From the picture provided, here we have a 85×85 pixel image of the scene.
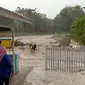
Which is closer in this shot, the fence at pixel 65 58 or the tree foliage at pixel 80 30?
the fence at pixel 65 58

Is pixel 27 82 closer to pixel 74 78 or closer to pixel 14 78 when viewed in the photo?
pixel 14 78

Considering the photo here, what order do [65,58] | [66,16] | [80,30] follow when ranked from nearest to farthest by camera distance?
1. [65,58]
2. [80,30]
3. [66,16]

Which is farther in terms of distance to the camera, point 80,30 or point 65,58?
point 80,30

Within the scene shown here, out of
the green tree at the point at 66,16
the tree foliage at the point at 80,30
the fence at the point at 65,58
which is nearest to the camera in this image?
the fence at the point at 65,58

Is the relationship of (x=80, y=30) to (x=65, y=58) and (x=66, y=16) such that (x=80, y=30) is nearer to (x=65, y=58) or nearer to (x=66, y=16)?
(x=65, y=58)

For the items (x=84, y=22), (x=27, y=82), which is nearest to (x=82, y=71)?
(x=27, y=82)

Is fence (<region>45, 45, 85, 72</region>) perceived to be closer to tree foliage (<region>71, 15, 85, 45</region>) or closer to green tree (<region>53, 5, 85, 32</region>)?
tree foliage (<region>71, 15, 85, 45</region>)

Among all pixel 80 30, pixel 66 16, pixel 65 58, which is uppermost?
pixel 66 16

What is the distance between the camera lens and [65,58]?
11469mm

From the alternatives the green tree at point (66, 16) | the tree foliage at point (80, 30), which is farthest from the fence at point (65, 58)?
the green tree at point (66, 16)

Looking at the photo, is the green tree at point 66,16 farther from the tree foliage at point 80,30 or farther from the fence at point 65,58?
the fence at point 65,58

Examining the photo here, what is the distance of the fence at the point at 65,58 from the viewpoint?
11258 mm

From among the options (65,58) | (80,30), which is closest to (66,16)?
(80,30)

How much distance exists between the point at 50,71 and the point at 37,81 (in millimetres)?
2038
